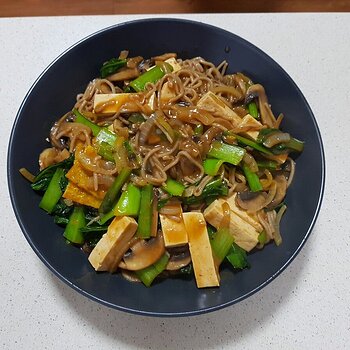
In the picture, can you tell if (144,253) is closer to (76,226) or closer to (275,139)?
(76,226)

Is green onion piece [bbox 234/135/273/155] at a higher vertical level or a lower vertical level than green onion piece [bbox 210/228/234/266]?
higher

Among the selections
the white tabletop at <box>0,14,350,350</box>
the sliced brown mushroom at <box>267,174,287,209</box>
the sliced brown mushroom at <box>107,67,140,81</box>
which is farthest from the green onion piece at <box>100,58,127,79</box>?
the sliced brown mushroom at <box>267,174,287,209</box>

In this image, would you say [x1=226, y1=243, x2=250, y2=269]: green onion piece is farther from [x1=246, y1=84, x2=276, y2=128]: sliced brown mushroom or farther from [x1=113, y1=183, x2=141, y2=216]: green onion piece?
[x1=246, y1=84, x2=276, y2=128]: sliced brown mushroom

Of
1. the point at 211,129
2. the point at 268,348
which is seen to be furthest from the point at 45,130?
the point at 268,348

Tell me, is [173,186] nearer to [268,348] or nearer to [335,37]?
[268,348]

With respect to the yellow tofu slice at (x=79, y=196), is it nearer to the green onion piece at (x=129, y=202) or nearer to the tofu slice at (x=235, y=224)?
the green onion piece at (x=129, y=202)

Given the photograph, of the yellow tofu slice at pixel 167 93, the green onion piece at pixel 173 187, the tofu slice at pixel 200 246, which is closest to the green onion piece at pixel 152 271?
the tofu slice at pixel 200 246

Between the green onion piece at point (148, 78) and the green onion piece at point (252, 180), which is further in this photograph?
the green onion piece at point (148, 78)
